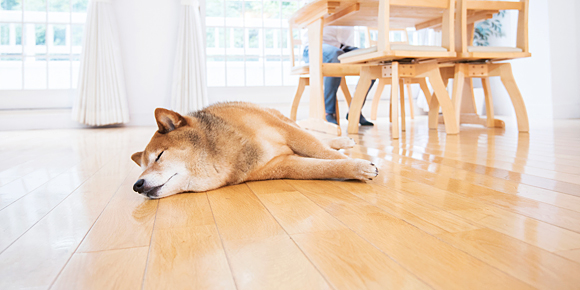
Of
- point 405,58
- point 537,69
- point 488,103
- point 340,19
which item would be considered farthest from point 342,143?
point 537,69

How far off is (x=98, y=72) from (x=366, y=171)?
398 cm

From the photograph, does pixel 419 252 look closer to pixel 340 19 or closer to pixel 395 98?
pixel 395 98

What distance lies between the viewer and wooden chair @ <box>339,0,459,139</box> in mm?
2580

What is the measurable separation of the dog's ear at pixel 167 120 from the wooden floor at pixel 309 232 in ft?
0.77

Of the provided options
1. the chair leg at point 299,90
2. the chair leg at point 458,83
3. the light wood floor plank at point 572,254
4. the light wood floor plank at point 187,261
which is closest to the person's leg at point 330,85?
the chair leg at point 299,90

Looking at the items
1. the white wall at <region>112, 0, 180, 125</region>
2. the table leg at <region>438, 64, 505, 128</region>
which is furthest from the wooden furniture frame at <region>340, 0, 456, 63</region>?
the white wall at <region>112, 0, 180, 125</region>

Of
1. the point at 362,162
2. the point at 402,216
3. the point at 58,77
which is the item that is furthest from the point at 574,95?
the point at 58,77

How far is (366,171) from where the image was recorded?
1.33 m

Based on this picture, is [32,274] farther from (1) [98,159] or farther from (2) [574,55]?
(2) [574,55]

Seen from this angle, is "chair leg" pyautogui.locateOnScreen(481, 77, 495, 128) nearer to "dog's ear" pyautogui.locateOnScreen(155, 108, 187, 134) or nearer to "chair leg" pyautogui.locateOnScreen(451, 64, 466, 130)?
"chair leg" pyautogui.locateOnScreen(451, 64, 466, 130)

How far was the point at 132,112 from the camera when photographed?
188 inches

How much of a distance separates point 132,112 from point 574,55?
5.09m

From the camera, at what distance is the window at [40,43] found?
455cm

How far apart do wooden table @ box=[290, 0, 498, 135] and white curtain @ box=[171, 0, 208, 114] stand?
162 centimetres
